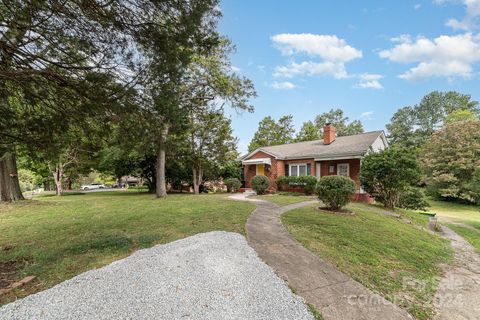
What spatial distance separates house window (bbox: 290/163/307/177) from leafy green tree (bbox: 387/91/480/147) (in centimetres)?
3107

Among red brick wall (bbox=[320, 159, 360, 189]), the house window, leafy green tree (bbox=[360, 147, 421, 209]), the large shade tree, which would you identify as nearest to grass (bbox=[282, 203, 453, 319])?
leafy green tree (bbox=[360, 147, 421, 209])

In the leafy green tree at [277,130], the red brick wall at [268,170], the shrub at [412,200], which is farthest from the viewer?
the leafy green tree at [277,130]

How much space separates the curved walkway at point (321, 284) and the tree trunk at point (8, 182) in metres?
15.4

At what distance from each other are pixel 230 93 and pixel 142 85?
37.5ft

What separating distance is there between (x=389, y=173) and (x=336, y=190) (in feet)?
16.6

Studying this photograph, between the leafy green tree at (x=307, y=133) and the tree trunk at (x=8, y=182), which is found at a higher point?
the leafy green tree at (x=307, y=133)

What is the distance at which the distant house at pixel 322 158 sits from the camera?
16.6m

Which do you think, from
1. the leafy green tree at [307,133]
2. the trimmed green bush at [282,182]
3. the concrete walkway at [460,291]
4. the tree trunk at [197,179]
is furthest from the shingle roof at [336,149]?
the leafy green tree at [307,133]

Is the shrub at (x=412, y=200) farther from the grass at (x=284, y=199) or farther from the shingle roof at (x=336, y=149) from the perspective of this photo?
the grass at (x=284, y=199)

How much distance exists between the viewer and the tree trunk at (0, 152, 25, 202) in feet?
43.3

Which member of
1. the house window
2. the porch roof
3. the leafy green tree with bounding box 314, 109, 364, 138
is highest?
the leafy green tree with bounding box 314, 109, 364, 138

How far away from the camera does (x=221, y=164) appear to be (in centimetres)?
2111

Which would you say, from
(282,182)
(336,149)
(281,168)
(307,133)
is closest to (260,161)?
(281,168)

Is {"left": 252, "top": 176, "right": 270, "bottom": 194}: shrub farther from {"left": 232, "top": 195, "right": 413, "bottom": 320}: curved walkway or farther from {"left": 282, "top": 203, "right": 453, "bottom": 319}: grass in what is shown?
{"left": 232, "top": 195, "right": 413, "bottom": 320}: curved walkway
